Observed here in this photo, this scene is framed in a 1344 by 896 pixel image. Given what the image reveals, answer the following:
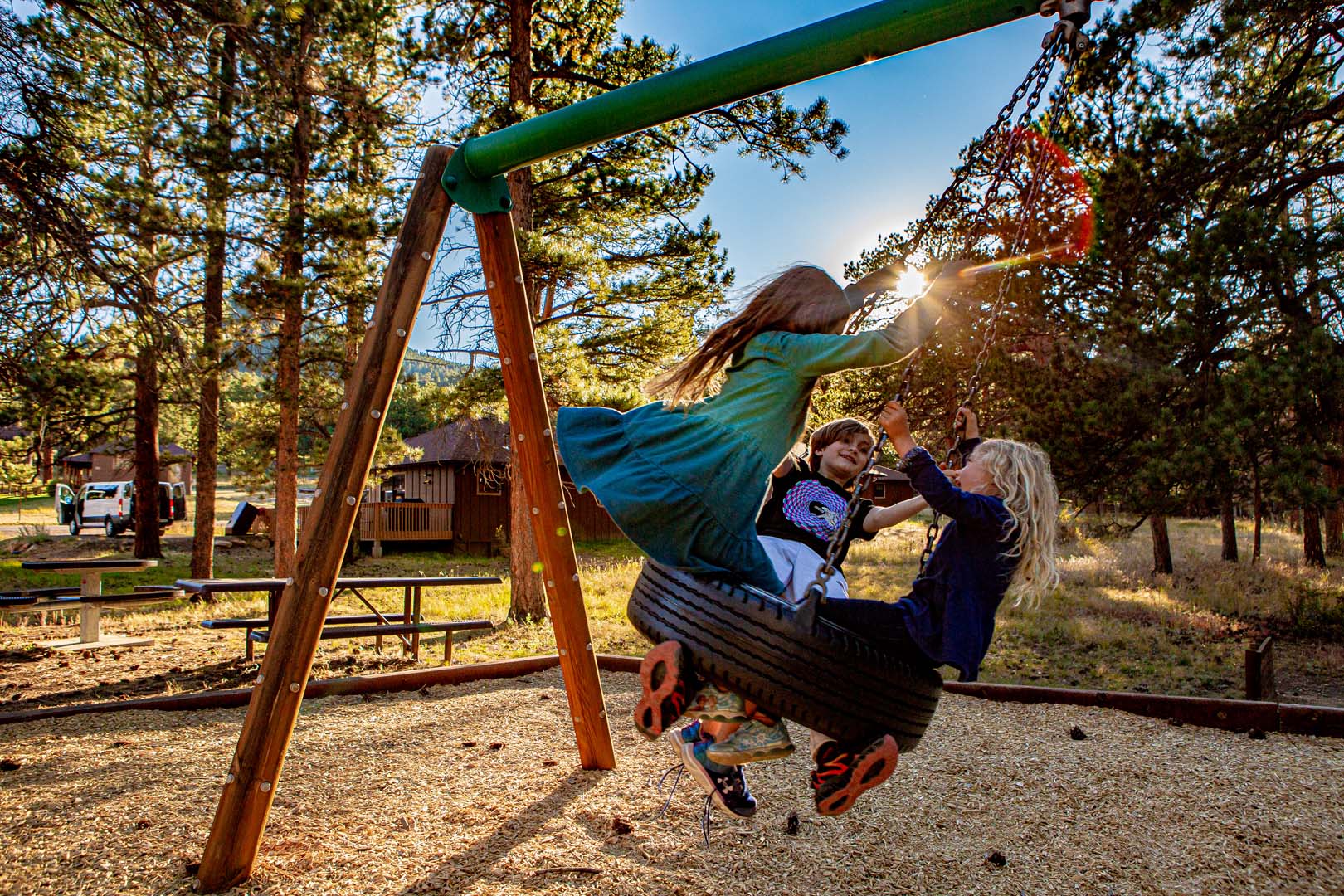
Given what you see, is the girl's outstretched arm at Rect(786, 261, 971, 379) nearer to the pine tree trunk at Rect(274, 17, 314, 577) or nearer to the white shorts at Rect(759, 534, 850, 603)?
the white shorts at Rect(759, 534, 850, 603)

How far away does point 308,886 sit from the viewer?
3076 millimetres

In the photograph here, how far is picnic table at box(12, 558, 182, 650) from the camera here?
278 inches

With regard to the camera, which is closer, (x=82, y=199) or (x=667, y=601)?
(x=667, y=601)

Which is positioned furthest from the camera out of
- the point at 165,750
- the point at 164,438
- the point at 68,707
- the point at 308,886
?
the point at 164,438

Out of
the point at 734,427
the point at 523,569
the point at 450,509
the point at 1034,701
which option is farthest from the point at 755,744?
the point at 450,509

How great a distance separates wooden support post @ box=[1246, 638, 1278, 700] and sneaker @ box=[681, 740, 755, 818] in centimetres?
487

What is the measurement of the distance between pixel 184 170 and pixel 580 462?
27.9ft

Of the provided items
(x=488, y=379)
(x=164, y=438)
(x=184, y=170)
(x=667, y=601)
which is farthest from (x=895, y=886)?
(x=164, y=438)

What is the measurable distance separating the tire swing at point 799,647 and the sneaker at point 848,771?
0.04m

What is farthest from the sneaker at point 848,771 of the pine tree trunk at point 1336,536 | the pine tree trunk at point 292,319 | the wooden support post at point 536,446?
the pine tree trunk at point 1336,536

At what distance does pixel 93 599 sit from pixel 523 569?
385cm

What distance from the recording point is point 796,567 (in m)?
2.38

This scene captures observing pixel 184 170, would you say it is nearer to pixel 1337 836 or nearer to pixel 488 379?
pixel 488 379

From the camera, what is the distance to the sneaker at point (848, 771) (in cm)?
215
